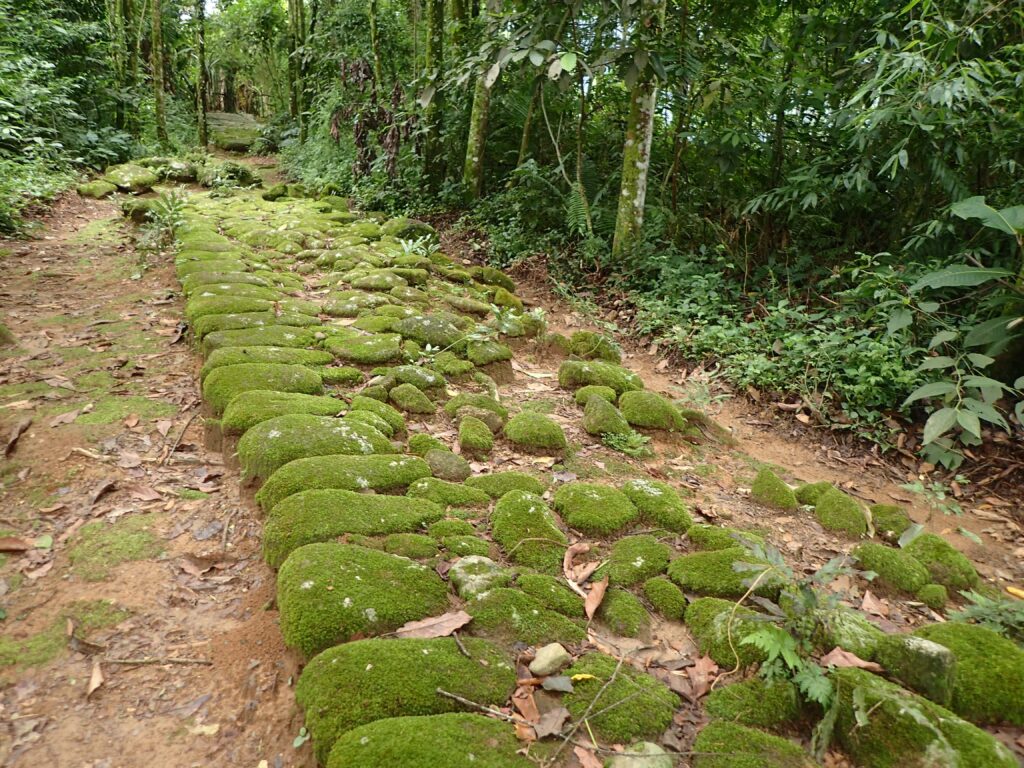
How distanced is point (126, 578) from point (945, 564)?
3278mm

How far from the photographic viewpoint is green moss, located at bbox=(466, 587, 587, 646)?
180cm

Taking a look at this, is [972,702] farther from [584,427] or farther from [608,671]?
[584,427]

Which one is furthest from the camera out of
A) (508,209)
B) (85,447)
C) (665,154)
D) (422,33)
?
(422,33)

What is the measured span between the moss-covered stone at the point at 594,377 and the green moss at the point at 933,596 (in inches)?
76.9

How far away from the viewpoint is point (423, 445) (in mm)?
2883

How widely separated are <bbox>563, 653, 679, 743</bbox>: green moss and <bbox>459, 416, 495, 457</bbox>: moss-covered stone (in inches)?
55.0

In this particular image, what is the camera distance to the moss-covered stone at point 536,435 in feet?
10.3

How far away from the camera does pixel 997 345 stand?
369cm

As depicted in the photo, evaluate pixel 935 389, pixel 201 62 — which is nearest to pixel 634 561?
pixel 935 389

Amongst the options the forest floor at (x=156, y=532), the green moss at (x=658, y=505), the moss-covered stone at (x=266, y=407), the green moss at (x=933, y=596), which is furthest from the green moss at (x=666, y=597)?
the moss-covered stone at (x=266, y=407)

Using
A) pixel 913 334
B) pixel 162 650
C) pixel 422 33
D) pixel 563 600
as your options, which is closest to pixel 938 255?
pixel 913 334

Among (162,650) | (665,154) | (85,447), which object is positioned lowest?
(162,650)

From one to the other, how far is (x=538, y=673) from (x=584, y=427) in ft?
6.32

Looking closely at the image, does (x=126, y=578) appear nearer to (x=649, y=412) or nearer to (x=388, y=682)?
(x=388, y=682)
